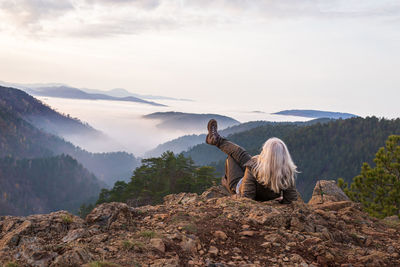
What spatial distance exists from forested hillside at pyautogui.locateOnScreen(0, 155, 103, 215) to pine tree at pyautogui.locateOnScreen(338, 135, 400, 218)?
15312 cm

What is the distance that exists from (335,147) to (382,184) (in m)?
130

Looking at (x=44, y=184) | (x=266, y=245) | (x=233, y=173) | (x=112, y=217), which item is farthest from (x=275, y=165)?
(x=44, y=184)

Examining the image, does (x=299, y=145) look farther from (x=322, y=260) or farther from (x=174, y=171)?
(x=322, y=260)

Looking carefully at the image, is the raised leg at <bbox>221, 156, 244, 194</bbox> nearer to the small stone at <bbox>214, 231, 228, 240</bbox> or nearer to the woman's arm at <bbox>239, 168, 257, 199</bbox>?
the woman's arm at <bbox>239, 168, 257, 199</bbox>

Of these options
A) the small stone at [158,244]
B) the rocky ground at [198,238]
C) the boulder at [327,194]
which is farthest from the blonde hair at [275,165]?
the boulder at [327,194]

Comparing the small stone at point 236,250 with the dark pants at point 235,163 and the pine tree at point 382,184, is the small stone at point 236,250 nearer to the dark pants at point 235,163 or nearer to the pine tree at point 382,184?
the dark pants at point 235,163

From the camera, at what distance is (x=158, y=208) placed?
676 centimetres

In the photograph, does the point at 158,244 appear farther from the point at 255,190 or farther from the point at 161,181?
the point at 161,181

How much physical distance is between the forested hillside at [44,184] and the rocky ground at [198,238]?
525 ft

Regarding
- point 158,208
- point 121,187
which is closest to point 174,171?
point 121,187

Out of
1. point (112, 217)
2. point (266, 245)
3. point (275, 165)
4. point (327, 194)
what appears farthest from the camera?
point (327, 194)

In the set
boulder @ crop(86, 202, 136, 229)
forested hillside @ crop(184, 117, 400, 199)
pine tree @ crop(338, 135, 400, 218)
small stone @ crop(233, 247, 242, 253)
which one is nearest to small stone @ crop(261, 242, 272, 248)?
small stone @ crop(233, 247, 242, 253)

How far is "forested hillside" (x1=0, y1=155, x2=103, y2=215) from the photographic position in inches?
6240

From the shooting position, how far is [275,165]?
20.2 ft
